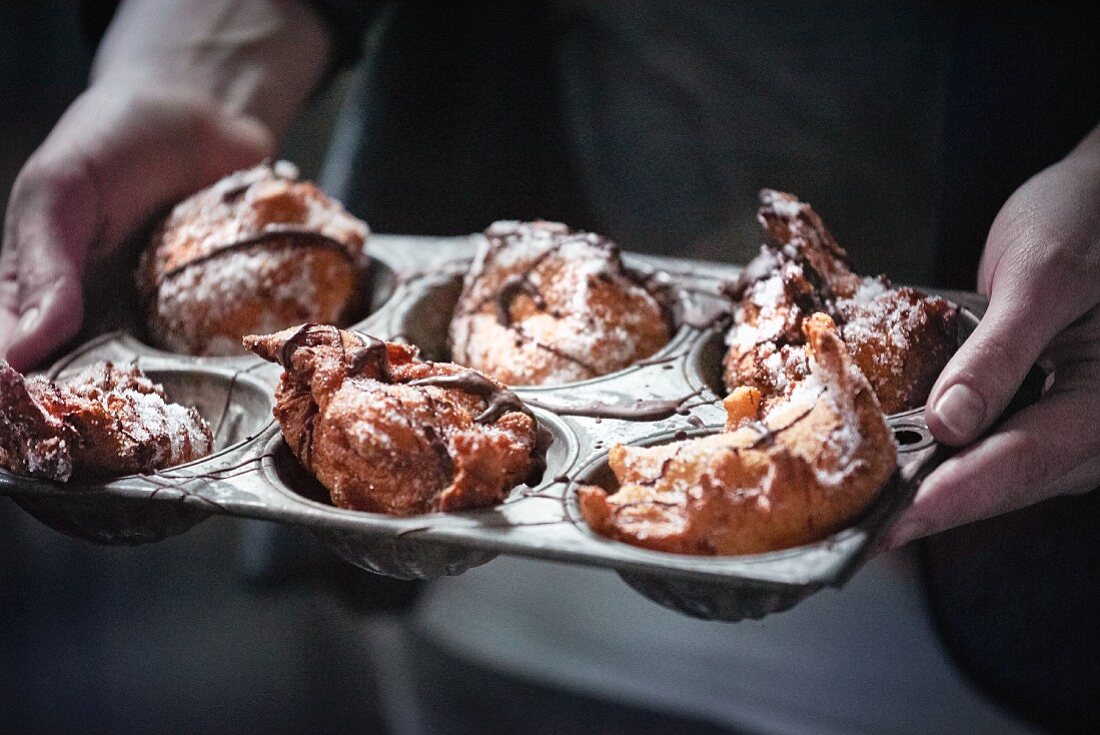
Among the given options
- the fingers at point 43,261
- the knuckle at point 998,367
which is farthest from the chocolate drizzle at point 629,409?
the fingers at point 43,261

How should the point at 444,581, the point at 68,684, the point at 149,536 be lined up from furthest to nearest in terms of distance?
1. the point at 444,581
2. the point at 68,684
3. the point at 149,536

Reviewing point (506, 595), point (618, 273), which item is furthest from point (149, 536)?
point (506, 595)

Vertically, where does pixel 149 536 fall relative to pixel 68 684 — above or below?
above

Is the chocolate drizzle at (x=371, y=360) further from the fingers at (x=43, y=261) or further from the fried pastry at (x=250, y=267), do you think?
the fingers at (x=43, y=261)

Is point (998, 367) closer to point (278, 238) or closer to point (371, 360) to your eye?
point (371, 360)

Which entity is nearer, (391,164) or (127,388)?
(127,388)

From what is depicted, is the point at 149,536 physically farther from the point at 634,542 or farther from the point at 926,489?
the point at 926,489
